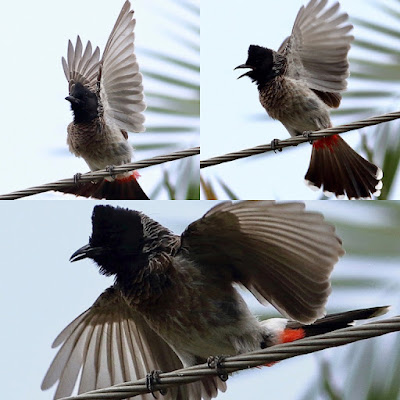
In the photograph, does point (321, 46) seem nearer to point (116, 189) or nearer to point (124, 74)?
point (124, 74)

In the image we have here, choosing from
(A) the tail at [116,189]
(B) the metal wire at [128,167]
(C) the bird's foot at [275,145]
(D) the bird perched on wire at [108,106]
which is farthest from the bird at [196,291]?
(A) the tail at [116,189]

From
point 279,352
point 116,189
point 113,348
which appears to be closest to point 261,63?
point 116,189

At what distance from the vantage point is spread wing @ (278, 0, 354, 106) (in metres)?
3.71

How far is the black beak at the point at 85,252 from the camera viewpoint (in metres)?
2.74

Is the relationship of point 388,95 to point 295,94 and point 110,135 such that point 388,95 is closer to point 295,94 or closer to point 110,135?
point 295,94

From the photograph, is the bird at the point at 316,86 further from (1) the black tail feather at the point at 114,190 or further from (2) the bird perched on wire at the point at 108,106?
(1) the black tail feather at the point at 114,190

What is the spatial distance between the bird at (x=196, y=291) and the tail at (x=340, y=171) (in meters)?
1.58

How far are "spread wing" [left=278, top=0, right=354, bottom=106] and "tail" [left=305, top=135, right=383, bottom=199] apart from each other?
1.36ft

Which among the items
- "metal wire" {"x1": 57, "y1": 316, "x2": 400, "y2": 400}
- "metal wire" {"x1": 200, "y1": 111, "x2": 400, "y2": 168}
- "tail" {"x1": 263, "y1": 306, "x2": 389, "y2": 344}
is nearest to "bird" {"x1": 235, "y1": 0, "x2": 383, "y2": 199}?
"metal wire" {"x1": 200, "y1": 111, "x2": 400, "y2": 168}

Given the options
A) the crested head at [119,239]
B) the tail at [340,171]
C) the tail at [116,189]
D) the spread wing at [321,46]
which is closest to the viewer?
the crested head at [119,239]

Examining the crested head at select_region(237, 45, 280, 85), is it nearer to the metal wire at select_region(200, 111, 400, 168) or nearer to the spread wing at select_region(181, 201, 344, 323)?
the metal wire at select_region(200, 111, 400, 168)

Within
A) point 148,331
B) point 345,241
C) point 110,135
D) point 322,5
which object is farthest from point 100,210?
point 322,5

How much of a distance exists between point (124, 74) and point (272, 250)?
1802 mm

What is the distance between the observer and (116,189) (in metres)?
4.02
